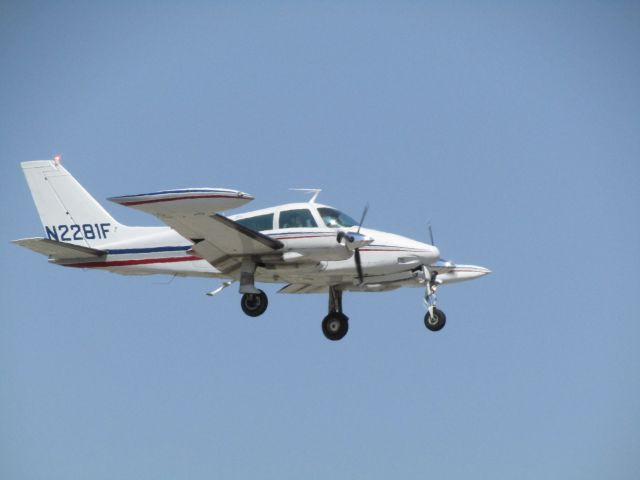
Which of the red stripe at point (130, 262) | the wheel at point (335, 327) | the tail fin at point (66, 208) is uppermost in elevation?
the tail fin at point (66, 208)

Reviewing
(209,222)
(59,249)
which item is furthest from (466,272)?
(59,249)

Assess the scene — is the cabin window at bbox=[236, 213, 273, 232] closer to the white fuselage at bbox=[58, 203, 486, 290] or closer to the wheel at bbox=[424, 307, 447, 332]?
the white fuselage at bbox=[58, 203, 486, 290]

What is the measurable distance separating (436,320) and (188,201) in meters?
8.62

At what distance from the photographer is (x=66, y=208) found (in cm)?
3250

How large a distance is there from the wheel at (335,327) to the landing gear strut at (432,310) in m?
2.44

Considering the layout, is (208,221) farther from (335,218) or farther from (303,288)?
(303,288)

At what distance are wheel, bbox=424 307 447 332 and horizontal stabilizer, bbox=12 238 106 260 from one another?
9723mm

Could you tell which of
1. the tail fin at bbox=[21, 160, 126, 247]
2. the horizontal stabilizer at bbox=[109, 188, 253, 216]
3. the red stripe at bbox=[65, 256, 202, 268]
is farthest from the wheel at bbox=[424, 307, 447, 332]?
the tail fin at bbox=[21, 160, 126, 247]

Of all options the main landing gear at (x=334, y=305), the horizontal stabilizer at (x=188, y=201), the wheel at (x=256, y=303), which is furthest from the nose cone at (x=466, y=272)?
the horizontal stabilizer at (x=188, y=201)

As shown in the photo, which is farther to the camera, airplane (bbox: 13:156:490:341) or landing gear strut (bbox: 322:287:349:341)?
landing gear strut (bbox: 322:287:349:341)

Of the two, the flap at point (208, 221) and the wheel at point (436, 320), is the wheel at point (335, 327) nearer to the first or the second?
the wheel at point (436, 320)

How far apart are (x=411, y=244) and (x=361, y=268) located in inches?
62.0

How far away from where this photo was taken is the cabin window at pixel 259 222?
96.5 ft

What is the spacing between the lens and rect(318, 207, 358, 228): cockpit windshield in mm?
29008
